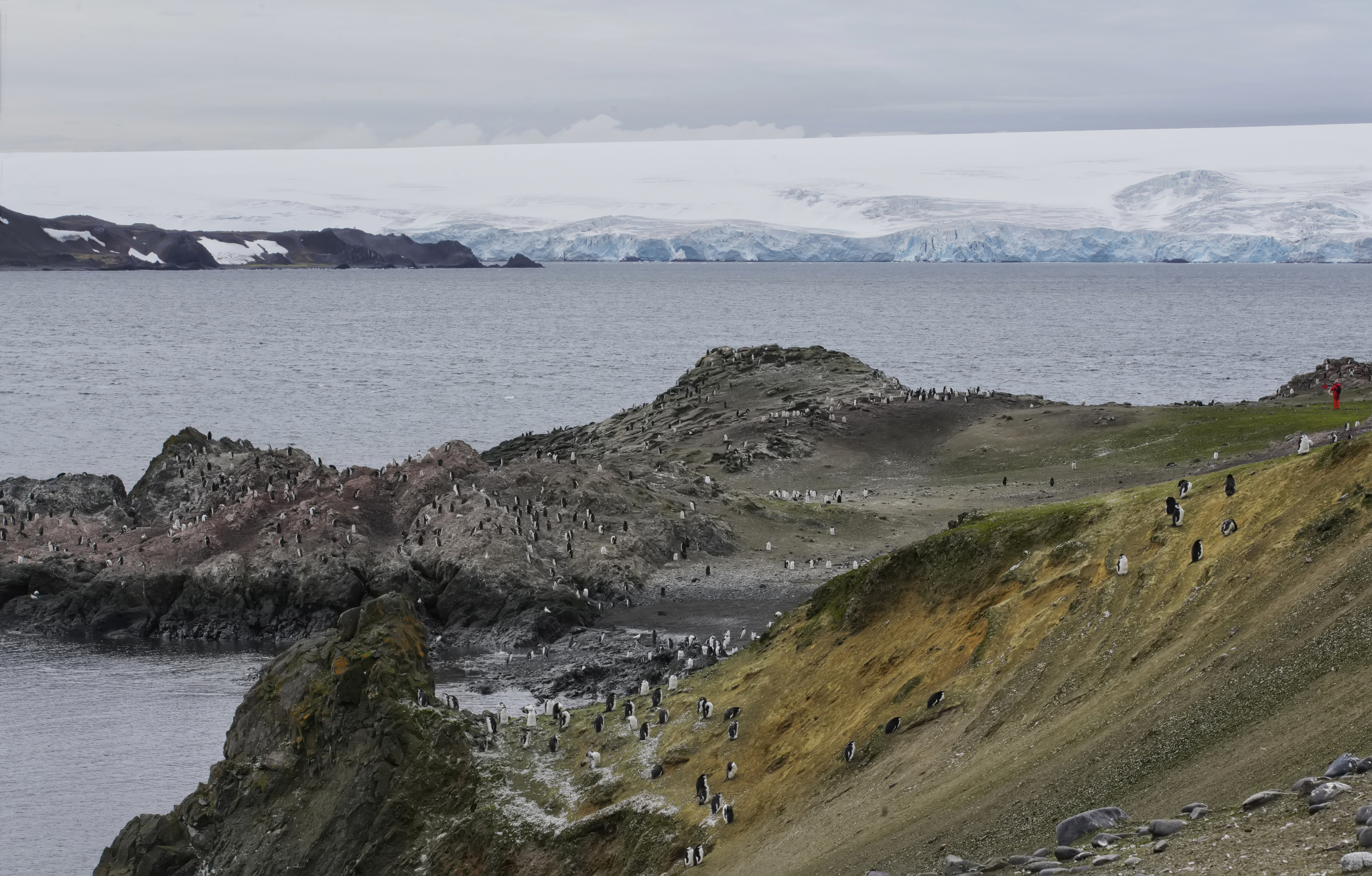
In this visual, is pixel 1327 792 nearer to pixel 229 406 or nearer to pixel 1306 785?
pixel 1306 785

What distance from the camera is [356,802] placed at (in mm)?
30281

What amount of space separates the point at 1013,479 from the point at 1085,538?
4484 cm

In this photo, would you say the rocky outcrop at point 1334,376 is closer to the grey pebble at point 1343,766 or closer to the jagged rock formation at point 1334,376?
the jagged rock formation at point 1334,376

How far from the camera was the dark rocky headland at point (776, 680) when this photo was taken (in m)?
21.1

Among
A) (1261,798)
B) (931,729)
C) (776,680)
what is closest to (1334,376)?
(776,680)

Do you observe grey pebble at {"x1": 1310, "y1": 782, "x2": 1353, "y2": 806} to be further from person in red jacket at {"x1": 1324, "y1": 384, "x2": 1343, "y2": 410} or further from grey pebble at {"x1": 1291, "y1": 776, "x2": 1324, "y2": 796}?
person in red jacket at {"x1": 1324, "y1": 384, "x2": 1343, "y2": 410}

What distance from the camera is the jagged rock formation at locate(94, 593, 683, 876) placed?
28.9 m

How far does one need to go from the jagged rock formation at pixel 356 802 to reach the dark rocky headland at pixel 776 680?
2.8 inches

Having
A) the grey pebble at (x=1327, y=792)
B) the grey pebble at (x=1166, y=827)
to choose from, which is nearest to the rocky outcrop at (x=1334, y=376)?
the grey pebble at (x=1166, y=827)

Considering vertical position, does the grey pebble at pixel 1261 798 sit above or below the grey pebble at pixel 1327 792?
below

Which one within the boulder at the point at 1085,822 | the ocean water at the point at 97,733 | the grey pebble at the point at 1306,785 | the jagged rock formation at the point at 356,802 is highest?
the grey pebble at the point at 1306,785

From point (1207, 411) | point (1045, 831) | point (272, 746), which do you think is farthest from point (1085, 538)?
point (1207, 411)

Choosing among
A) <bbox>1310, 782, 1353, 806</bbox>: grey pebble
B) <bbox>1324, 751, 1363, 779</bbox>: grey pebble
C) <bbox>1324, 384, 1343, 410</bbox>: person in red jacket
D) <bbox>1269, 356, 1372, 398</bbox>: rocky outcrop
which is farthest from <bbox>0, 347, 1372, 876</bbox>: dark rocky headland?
<bbox>1269, 356, 1372, 398</bbox>: rocky outcrop

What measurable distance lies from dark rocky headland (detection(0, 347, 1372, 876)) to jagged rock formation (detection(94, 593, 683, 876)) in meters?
0.07
